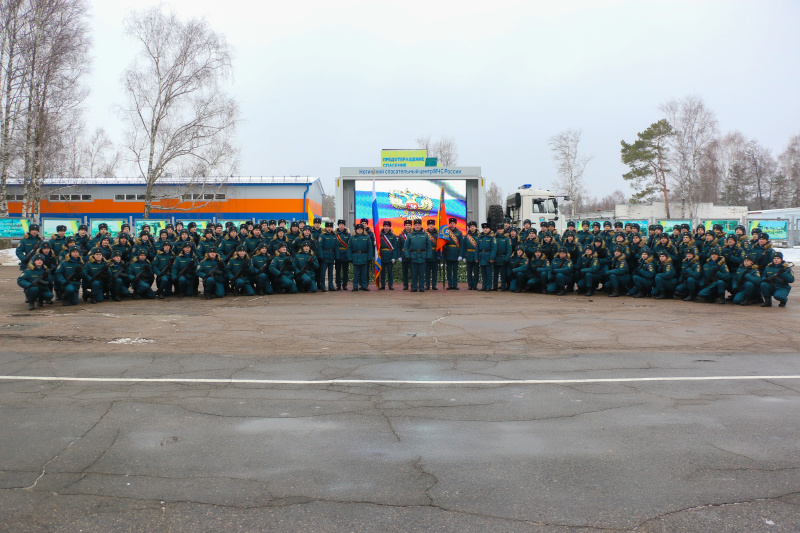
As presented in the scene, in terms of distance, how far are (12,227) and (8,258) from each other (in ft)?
9.72

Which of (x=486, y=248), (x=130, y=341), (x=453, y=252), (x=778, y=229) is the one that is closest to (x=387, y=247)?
(x=453, y=252)

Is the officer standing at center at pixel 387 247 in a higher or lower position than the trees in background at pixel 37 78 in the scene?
lower

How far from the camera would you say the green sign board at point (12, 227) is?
29.5 metres

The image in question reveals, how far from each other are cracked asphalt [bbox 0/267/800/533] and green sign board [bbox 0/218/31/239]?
23.3 meters

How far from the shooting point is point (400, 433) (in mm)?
5020

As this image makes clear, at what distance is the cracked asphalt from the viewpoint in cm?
364

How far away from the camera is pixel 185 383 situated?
21.8ft

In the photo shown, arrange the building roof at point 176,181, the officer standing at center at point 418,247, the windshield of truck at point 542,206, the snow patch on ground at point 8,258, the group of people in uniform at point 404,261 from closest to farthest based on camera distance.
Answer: the group of people in uniform at point 404,261
the officer standing at center at point 418,247
the snow patch on ground at point 8,258
the windshield of truck at point 542,206
the building roof at point 176,181

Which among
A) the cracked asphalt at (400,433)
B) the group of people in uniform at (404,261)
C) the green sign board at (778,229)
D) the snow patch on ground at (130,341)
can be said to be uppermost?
the green sign board at (778,229)

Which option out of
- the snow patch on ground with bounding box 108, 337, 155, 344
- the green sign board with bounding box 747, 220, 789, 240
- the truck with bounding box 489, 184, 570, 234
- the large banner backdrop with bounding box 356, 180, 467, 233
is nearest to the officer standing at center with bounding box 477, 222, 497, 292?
the large banner backdrop with bounding box 356, 180, 467, 233

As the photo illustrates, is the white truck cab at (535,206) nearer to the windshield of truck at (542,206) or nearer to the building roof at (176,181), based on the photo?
the windshield of truck at (542,206)

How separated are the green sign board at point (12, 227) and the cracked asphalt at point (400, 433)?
2334cm

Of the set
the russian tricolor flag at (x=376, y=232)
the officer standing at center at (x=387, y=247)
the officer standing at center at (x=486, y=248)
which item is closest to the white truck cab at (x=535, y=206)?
the russian tricolor flag at (x=376, y=232)

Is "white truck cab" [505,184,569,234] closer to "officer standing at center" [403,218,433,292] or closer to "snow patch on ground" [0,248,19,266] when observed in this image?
"officer standing at center" [403,218,433,292]
